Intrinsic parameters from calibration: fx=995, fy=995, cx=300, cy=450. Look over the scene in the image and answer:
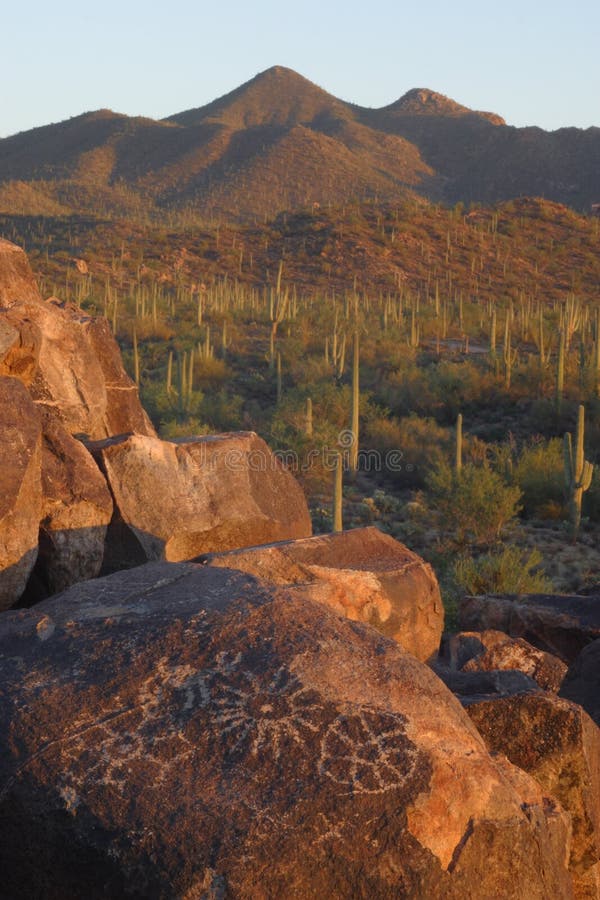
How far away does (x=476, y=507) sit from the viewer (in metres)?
14.5

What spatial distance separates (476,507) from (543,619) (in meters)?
6.73

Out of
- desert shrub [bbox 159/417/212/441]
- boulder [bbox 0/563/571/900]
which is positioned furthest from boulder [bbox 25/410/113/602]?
desert shrub [bbox 159/417/212/441]

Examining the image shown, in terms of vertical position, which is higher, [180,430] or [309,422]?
[180,430]

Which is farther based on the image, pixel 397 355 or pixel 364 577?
pixel 397 355

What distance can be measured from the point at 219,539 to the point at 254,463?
2.68 ft

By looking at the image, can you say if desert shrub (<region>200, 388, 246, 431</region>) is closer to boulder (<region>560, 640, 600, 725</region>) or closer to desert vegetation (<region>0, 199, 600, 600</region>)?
desert vegetation (<region>0, 199, 600, 600</region>)

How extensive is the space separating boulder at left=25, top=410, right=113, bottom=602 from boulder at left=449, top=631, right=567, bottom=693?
2.38 m

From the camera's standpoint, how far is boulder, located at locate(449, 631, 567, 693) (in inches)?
242

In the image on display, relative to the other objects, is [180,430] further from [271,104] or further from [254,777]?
[271,104]

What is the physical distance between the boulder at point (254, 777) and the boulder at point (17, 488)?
148cm

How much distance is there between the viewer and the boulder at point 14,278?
24.1 feet

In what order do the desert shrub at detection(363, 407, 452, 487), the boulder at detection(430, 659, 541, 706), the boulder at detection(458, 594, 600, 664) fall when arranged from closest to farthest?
the boulder at detection(430, 659, 541, 706), the boulder at detection(458, 594, 600, 664), the desert shrub at detection(363, 407, 452, 487)

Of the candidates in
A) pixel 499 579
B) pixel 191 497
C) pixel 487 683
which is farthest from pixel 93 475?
pixel 499 579

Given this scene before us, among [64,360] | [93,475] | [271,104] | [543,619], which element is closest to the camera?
[93,475]
